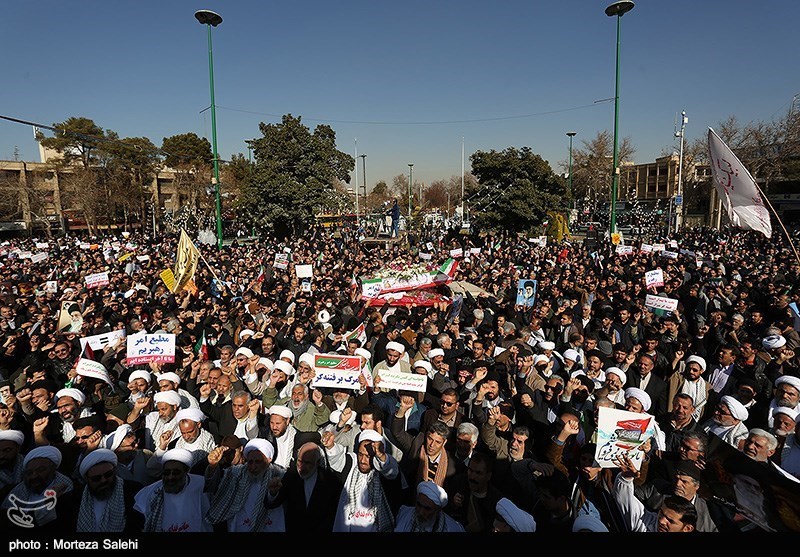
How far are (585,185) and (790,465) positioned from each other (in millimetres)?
62249

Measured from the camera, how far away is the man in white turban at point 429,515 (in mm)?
2924

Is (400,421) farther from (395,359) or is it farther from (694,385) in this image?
(694,385)

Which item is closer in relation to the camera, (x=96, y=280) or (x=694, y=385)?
(x=694, y=385)

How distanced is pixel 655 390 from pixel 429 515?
3742 millimetres

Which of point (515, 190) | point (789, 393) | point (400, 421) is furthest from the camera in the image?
point (515, 190)

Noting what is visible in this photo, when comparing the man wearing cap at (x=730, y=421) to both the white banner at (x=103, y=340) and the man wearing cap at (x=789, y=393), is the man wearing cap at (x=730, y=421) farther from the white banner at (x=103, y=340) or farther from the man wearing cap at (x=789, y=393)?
the white banner at (x=103, y=340)

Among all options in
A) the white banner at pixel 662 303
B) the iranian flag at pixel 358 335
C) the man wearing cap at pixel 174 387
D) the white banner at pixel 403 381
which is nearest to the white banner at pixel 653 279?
the white banner at pixel 662 303

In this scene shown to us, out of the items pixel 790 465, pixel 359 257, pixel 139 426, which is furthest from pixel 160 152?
pixel 790 465

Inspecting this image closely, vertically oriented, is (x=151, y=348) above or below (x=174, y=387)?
above

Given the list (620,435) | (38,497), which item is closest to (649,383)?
(620,435)

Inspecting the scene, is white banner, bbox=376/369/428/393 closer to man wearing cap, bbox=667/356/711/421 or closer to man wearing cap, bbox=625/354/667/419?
man wearing cap, bbox=625/354/667/419

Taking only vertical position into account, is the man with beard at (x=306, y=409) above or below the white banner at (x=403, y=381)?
below

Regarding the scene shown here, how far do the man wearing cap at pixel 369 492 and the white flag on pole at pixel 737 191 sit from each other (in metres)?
5.99

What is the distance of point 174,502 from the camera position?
10.6 feet
